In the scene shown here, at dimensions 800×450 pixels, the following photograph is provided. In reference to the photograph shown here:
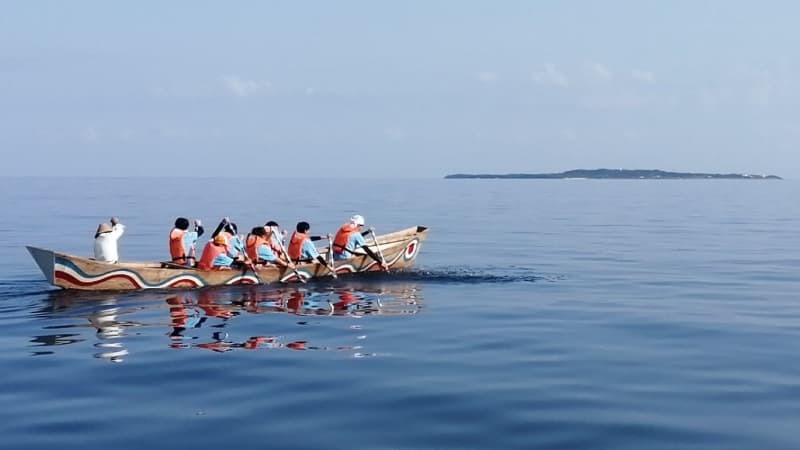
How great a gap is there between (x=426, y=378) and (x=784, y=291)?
14.7m

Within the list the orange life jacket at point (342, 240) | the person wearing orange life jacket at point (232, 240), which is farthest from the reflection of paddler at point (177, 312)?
the orange life jacket at point (342, 240)

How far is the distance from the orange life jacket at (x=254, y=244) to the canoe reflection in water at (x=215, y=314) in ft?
4.04

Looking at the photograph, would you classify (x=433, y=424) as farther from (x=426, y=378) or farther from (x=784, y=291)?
(x=784, y=291)

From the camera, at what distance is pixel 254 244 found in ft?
88.4

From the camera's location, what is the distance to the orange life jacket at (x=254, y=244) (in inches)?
1061

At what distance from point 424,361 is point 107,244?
12.2m

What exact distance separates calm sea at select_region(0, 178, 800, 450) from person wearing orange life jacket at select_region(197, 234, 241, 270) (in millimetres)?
1072

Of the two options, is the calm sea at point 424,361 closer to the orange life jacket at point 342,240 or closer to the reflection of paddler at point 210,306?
the reflection of paddler at point 210,306

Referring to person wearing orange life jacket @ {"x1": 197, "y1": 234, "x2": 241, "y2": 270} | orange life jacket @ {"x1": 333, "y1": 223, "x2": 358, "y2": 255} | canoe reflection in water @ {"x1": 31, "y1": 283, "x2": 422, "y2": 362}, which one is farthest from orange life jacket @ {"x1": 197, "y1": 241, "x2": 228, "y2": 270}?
orange life jacket @ {"x1": 333, "y1": 223, "x2": 358, "y2": 255}

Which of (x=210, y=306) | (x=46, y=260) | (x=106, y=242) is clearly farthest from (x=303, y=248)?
(x=46, y=260)

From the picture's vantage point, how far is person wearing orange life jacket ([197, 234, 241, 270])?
25.9 metres

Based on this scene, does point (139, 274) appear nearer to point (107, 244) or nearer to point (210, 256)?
point (107, 244)

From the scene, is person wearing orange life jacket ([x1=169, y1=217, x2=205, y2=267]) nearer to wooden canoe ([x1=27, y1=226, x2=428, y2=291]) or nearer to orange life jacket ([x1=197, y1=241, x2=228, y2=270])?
orange life jacket ([x1=197, y1=241, x2=228, y2=270])

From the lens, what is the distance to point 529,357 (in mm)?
16156
